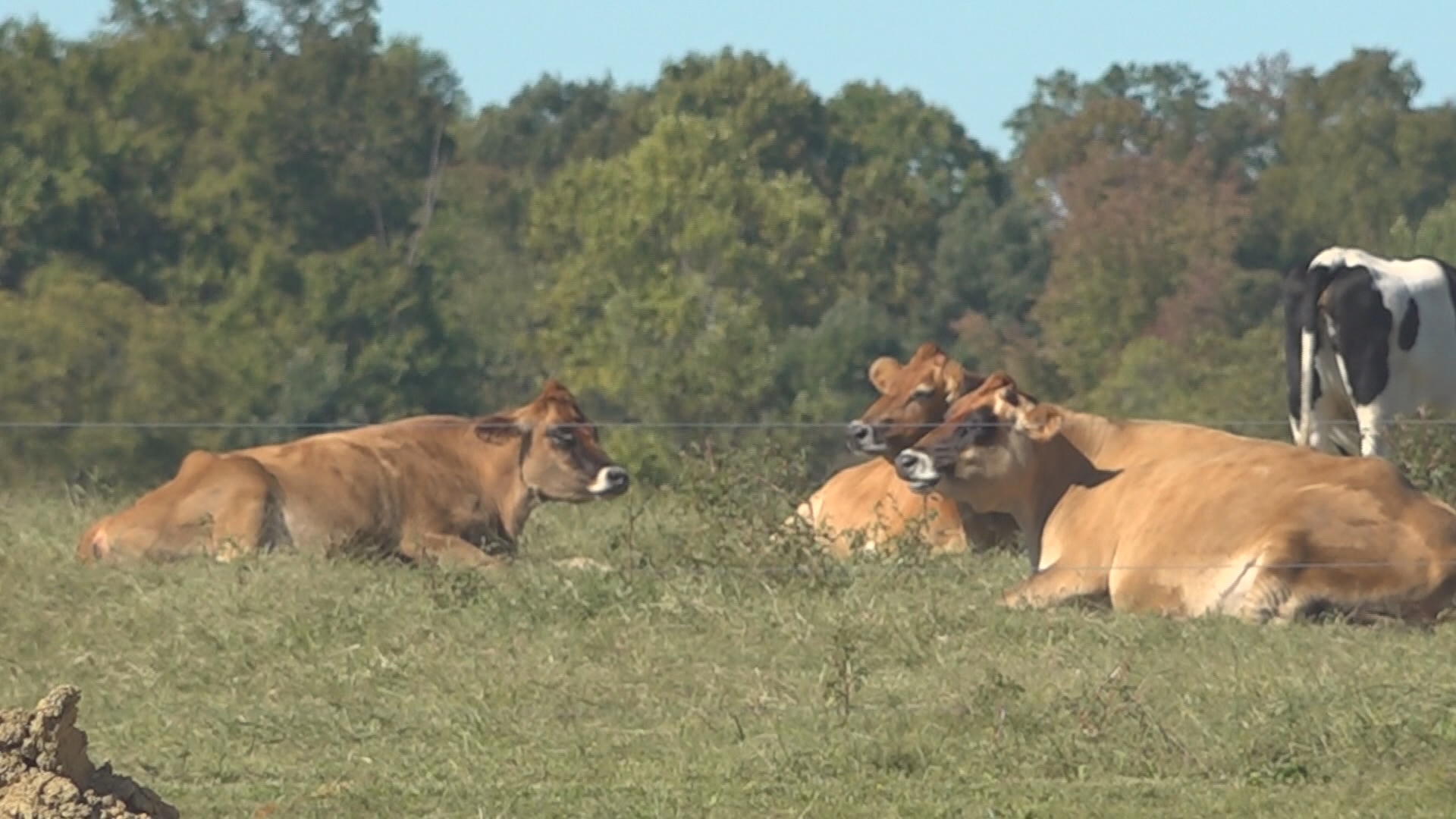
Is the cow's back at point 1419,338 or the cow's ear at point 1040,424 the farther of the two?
the cow's back at point 1419,338

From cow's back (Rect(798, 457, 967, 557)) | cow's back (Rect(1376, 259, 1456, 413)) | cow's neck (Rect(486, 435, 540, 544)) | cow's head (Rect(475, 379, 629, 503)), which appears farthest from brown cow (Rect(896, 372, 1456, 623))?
cow's back (Rect(1376, 259, 1456, 413))

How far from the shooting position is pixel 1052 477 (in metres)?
11.6

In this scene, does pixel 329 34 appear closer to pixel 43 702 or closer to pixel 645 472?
pixel 645 472

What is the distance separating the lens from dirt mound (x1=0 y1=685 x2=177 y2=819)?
6.31m

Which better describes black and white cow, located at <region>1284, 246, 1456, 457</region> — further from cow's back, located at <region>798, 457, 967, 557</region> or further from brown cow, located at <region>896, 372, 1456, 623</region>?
brown cow, located at <region>896, 372, 1456, 623</region>

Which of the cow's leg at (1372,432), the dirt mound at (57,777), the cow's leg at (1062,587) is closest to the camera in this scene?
the dirt mound at (57,777)

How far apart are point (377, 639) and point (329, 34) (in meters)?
49.9

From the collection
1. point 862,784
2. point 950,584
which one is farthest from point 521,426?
point 862,784

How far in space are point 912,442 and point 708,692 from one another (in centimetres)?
416

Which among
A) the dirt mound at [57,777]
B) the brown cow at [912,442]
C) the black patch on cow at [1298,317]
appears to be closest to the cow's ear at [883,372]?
the brown cow at [912,442]

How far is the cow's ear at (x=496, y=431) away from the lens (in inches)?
521

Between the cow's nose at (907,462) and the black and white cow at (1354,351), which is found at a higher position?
the black and white cow at (1354,351)

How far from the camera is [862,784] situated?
7445mm

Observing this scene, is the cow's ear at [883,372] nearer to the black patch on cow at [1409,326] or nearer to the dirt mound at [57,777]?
the black patch on cow at [1409,326]
